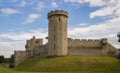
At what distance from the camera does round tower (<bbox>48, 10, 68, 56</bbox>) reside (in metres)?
66.8

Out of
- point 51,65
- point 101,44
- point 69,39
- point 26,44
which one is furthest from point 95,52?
point 26,44

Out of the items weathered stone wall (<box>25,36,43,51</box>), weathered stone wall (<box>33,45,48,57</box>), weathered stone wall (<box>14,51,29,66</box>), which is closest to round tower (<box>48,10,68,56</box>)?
weathered stone wall (<box>33,45,48,57</box>)

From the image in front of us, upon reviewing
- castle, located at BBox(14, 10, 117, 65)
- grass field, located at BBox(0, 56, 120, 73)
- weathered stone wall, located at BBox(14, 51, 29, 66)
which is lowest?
grass field, located at BBox(0, 56, 120, 73)

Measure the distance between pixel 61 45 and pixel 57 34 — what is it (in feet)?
9.28

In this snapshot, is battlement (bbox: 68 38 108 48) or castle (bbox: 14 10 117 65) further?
battlement (bbox: 68 38 108 48)

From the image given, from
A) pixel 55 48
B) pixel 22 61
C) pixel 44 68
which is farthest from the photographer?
pixel 22 61

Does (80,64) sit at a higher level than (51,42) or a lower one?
lower

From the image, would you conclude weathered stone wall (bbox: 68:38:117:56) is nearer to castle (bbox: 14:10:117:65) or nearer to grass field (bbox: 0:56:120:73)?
castle (bbox: 14:10:117:65)

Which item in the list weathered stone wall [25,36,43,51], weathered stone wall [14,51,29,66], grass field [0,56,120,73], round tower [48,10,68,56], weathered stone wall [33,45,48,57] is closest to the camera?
grass field [0,56,120,73]

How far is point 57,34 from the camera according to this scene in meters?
67.0

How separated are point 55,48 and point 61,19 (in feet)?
23.8

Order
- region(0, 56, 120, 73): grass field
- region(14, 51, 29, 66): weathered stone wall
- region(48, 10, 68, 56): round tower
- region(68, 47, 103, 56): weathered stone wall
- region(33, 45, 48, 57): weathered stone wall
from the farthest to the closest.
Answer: region(14, 51, 29, 66): weathered stone wall, region(33, 45, 48, 57): weathered stone wall, region(68, 47, 103, 56): weathered stone wall, region(48, 10, 68, 56): round tower, region(0, 56, 120, 73): grass field

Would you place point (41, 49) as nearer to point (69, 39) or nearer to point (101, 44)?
point (69, 39)

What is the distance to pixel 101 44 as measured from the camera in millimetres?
72312
